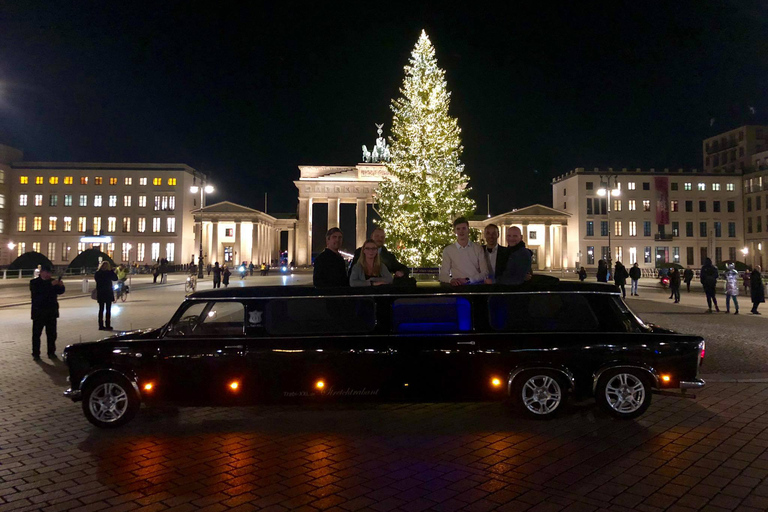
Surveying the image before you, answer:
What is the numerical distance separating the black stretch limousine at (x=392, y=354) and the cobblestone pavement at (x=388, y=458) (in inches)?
16.1

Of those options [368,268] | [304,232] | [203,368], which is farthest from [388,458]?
[304,232]

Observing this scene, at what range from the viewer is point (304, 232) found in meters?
86.2

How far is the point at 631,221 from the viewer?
280 ft

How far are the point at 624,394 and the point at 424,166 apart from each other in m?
21.3

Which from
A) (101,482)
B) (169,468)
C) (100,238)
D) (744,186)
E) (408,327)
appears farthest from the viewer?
(744,186)

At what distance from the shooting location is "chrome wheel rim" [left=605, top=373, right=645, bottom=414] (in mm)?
6602

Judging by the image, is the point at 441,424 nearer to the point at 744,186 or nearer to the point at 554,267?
the point at 554,267

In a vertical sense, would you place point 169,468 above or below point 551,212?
below

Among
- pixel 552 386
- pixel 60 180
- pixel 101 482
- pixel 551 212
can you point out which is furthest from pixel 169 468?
pixel 60 180

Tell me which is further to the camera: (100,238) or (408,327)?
(100,238)

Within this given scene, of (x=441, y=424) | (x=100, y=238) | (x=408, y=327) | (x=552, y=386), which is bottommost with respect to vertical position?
(x=441, y=424)

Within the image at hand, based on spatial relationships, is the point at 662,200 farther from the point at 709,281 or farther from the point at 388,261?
the point at 388,261

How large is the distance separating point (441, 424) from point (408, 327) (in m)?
1.24

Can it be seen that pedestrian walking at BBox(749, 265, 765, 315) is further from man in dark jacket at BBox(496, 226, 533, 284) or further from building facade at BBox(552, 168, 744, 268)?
building facade at BBox(552, 168, 744, 268)
